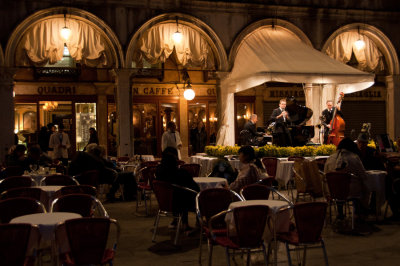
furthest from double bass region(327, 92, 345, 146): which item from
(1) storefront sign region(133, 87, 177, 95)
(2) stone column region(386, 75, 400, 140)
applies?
(1) storefront sign region(133, 87, 177, 95)

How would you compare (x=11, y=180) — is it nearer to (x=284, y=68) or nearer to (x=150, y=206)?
(x=150, y=206)

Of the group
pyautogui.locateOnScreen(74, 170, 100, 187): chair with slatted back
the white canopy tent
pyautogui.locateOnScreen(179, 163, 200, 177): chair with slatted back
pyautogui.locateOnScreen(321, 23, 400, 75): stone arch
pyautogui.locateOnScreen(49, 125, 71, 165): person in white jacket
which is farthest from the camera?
pyautogui.locateOnScreen(321, 23, 400, 75): stone arch

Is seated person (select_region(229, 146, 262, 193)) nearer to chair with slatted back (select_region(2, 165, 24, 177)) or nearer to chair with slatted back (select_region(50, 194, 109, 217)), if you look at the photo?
chair with slatted back (select_region(50, 194, 109, 217))

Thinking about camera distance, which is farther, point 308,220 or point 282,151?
point 282,151

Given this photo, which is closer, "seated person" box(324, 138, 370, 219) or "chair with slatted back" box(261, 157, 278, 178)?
"seated person" box(324, 138, 370, 219)

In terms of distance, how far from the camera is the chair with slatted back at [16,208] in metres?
5.62

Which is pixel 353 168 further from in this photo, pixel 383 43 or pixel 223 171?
pixel 383 43

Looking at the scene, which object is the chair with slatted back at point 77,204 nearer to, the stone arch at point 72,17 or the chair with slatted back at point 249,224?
the chair with slatted back at point 249,224

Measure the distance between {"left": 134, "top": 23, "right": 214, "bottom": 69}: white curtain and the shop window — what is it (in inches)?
164

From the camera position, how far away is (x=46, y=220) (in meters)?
5.20

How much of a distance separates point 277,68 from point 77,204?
884cm

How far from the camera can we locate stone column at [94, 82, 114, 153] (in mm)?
18797

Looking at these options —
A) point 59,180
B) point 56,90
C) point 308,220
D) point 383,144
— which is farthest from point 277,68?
point 308,220

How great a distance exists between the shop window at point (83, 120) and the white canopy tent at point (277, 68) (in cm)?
544
